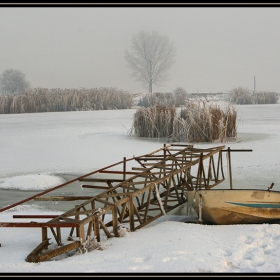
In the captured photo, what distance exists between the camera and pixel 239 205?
18.9 ft

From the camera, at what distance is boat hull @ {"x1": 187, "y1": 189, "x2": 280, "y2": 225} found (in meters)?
5.76

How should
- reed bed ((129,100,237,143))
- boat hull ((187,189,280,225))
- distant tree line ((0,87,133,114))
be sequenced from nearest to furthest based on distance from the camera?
boat hull ((187,189,280,225)) → reed bed ((129,100,237,143)) → distant tree line ((0,87,133,114))

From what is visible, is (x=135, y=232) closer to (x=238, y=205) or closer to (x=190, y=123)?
(x=238, y=205)

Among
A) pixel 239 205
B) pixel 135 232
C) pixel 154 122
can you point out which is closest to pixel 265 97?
pixel 154 122

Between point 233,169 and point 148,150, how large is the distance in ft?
10.1

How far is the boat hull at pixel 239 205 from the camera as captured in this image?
576 cm

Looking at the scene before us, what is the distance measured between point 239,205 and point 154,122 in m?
9.13

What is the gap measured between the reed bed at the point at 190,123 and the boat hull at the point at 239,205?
6.99m

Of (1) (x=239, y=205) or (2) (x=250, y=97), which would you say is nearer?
(1) (x=239, y=205)

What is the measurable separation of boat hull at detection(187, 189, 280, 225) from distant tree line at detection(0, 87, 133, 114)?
22142 millimetres

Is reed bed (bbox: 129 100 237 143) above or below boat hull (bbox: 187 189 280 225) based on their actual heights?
above

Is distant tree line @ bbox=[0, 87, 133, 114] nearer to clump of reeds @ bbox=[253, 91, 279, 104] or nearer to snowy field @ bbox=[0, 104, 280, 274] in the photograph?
clump of reeds @ bbox=[253, 91, 279, 104]

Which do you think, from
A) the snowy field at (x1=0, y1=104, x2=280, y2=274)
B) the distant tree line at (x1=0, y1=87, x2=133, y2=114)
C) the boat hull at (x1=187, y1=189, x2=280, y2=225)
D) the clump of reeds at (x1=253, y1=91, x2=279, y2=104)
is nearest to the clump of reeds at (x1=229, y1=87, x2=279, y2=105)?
the clump of reeds at (x1=253, y1=91, x2=279, y2=104)

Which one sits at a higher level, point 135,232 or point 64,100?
point 64,100
